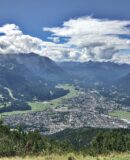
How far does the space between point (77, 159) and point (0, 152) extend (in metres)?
7.22

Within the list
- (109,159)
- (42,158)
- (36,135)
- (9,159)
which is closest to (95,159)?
(109,159)

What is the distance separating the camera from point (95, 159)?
2197cm

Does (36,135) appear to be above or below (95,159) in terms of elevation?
below

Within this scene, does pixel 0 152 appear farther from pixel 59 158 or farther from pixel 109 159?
pixel 109 159

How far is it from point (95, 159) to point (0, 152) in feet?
25.0

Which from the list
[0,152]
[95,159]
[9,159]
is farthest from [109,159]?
[0,152]

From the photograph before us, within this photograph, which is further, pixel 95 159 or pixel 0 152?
pixel 0 152

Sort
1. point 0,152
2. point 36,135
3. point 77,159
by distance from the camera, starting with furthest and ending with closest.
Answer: point 36,135 → point 0,152 → point 77,159

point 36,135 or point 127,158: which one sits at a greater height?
point 127,158

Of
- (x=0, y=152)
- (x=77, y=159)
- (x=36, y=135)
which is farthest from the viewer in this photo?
(x=36, y=135)

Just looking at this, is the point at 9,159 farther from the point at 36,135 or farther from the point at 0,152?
the point at 36,135

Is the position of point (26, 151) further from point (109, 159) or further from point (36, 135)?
point (36, 135)

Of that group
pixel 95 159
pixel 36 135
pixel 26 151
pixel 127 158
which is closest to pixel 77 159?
pixel 95 159

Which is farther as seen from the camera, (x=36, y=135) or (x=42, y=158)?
(x=36, y=135)
